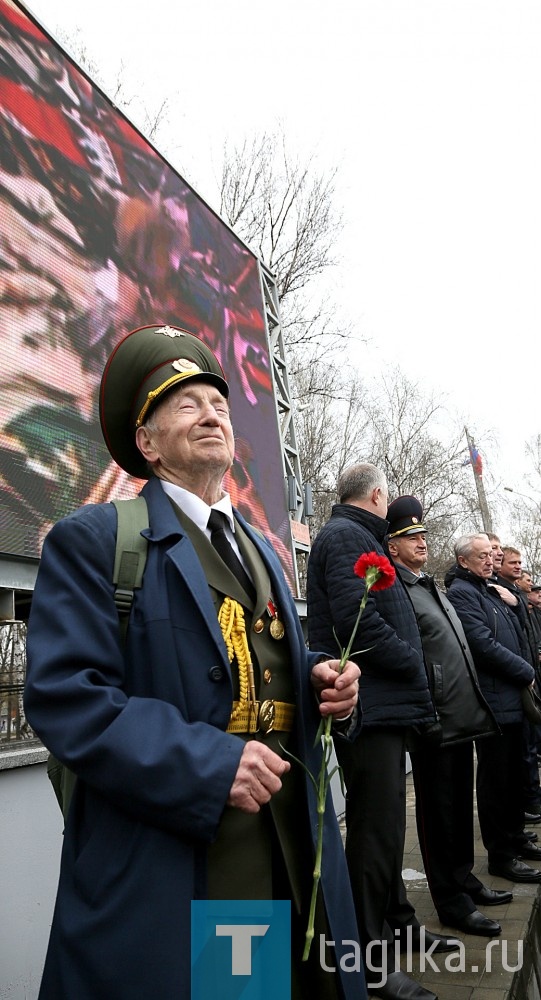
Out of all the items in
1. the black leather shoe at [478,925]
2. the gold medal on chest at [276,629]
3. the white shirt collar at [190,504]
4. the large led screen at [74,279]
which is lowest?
the black leather shoe at [478,925]

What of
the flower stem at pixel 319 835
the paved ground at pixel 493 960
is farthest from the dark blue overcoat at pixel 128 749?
the paved ground at pixel 493 960

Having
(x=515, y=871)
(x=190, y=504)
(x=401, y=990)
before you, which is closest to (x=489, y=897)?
(x=515, y=871)

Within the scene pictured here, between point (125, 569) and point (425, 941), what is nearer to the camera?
point (125, 569)

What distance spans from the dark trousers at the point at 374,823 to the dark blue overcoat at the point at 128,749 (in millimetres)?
1576

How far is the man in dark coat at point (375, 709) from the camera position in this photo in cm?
308

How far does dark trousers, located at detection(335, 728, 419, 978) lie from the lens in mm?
3070

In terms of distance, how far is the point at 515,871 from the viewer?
4445mm

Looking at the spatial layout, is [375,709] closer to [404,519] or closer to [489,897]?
[404,519]

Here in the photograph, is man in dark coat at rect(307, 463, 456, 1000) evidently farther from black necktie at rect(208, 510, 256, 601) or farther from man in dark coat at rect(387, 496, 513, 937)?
black necktie at rect(208, 510, 256, 601)

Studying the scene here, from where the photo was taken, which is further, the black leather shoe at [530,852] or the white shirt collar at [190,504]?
the black leather shoe at [530,852]

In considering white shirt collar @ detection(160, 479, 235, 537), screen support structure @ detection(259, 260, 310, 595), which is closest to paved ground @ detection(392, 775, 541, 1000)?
white shirt collar @ detection(160, 479, 235, 537)

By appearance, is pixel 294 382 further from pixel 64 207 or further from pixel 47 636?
pixel 47 636

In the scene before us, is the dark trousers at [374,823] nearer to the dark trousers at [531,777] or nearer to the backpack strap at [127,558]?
the backpack strap at [127,558]

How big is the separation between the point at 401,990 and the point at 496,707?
76.8 inches
